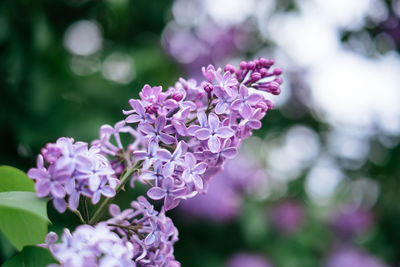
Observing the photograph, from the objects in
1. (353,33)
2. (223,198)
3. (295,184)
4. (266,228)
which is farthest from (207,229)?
(353,33)

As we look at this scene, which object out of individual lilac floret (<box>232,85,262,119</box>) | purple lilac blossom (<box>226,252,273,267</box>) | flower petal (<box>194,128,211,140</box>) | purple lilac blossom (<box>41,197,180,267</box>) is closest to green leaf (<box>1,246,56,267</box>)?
purple lilac blossom (<box>41,197,180,267</box>)

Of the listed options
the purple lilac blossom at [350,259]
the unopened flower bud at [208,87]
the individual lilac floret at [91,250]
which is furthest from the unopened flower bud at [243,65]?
the purple lilac blossom at [350,259]

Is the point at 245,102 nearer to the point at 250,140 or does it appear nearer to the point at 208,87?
the point at 208,87

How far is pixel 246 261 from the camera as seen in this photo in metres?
2.79

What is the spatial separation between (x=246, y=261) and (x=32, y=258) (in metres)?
2.09

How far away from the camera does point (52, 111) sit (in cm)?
222

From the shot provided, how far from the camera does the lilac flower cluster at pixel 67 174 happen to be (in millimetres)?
773

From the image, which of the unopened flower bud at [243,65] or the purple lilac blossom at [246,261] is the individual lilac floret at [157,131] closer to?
the unopened flower bud at [243,65]

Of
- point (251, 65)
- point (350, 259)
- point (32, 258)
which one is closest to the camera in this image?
point (32, 258)

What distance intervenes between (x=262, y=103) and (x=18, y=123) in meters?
1.52

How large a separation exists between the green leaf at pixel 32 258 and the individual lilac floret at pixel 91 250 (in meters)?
0.11

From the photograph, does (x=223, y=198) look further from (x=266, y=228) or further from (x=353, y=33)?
(x=353, y=33)

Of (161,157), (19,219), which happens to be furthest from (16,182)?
(161,157)

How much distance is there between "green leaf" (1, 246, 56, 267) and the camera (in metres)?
0.86
